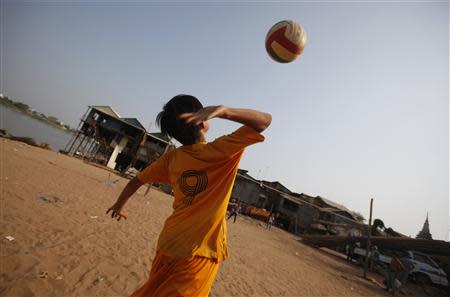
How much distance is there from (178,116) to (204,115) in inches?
22.5

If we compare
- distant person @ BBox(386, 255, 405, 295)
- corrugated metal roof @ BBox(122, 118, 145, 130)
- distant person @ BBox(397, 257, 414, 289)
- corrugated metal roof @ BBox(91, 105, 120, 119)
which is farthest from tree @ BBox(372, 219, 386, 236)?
corrugated metal roof @ BBox(91, 105, 120, 119)

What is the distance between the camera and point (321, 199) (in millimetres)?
37188

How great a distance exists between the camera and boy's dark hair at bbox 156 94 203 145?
6.07 feet

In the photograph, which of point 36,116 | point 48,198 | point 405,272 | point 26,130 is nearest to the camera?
point 48,198

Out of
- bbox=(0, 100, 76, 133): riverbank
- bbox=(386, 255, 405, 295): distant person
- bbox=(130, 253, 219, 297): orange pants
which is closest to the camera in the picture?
bbox=(130, 253, 219, 297): orange pants

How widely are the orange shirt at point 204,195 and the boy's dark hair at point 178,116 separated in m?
0.08

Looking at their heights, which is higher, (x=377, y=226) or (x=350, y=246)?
(x=377, y=226)

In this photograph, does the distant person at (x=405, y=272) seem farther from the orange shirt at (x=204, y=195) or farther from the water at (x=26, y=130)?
the water at (x=26, y=130)

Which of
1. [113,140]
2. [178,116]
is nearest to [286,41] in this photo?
[178,116]

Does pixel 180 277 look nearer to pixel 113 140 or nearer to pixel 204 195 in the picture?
pixel 204 195

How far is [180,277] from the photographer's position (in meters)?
1.64

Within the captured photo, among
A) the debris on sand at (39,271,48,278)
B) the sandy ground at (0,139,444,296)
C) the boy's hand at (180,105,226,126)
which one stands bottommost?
the debris on sand at (39,271,48,278)

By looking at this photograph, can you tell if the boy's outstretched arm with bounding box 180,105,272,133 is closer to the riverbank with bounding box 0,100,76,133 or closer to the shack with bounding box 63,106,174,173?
the shack with bounding box 63,106,174,173

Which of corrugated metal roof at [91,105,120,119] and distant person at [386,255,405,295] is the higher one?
corrugated metal roof at [91,105,120,119]
